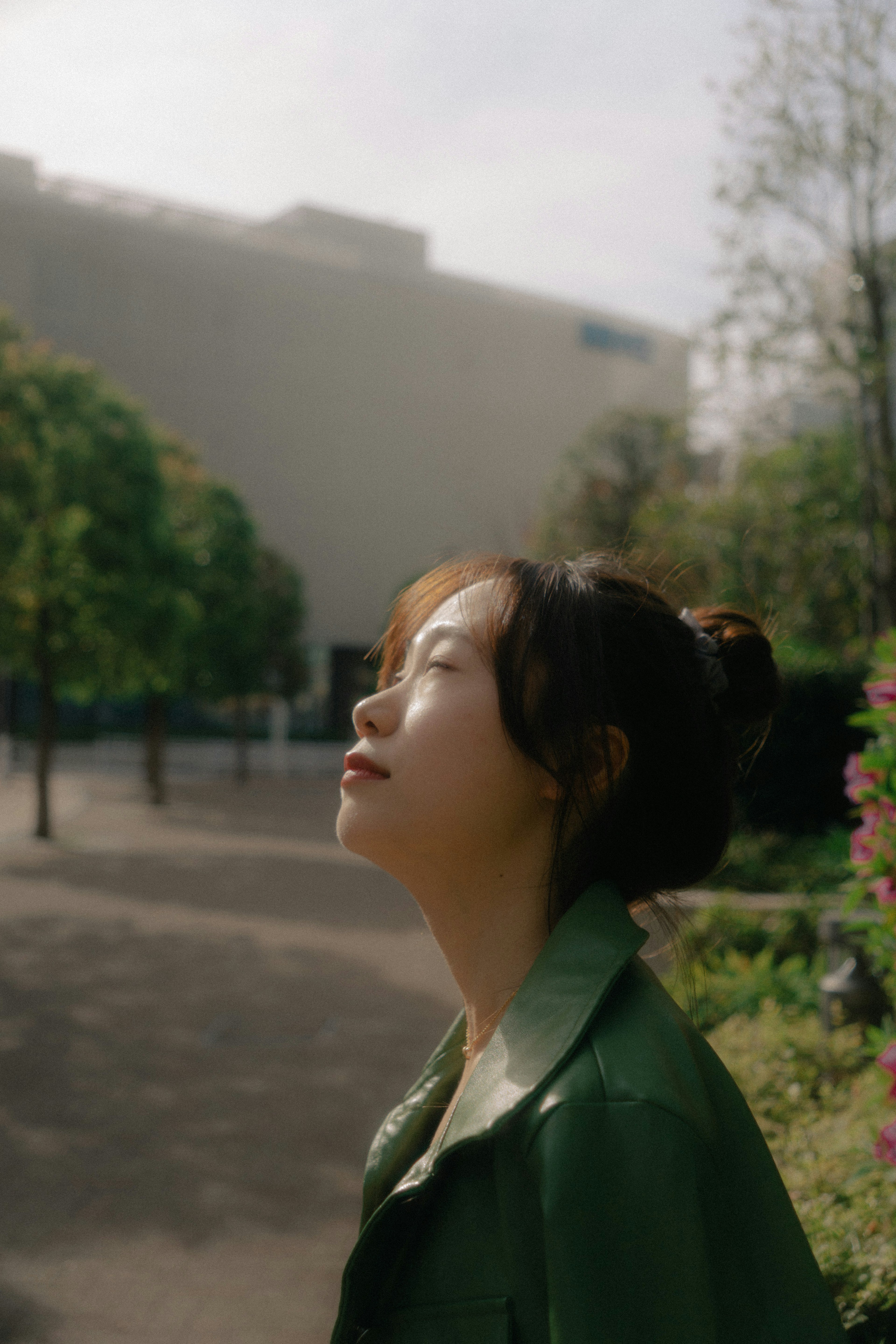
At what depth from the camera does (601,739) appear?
→ 1.36 meters

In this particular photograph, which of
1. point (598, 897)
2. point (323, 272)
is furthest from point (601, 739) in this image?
point (323, 272)

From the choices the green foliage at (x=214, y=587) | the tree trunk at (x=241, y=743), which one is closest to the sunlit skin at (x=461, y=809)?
the green foliage at (x=214, y=587)

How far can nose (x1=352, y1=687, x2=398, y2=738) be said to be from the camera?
1.40 meters

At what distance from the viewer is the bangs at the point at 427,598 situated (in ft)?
4.90

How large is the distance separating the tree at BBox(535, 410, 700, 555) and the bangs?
21.4m

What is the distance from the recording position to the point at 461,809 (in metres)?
1.35

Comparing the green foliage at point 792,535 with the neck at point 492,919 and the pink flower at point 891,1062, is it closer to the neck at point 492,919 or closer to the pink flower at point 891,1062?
the pink flower at point 891,1062

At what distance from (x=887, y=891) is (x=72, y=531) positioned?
1208 cm

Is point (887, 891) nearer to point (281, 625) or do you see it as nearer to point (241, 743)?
point (241, 743)

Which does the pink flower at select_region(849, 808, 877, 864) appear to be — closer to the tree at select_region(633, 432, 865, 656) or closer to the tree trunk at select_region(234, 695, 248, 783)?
the tree at select_region(633, 432, 865, 656)

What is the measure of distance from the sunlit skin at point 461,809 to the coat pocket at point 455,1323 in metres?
0.27

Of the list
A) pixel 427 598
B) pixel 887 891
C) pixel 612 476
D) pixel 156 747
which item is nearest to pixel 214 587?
pixel 156 747

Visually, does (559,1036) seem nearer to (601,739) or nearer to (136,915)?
(601,739)

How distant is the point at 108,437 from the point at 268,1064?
31.9ft
